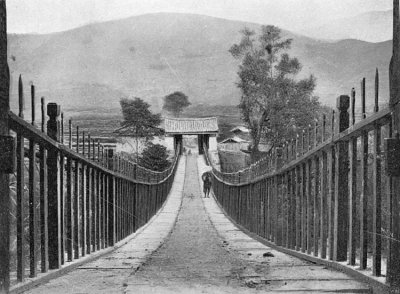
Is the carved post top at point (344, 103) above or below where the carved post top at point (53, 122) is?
above

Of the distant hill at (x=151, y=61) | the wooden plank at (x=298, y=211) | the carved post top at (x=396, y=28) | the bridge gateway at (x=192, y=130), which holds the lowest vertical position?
the wooden plank at (x=298, y=211)

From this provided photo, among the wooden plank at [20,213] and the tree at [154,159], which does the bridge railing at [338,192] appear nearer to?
the wooden plank at [20,213]

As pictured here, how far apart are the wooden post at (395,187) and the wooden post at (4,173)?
6.53 ft

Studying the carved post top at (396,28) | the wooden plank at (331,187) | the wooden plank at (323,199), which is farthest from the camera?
the wooden plank at (323,199)

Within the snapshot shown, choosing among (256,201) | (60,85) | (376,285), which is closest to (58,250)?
(376,285)

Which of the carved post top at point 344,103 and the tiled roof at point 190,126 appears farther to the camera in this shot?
the tiled roof at point 190,126

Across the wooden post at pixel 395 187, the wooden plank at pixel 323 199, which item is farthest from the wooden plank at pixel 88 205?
the wooden post at pixel 395 187

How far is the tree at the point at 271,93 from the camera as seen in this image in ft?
126

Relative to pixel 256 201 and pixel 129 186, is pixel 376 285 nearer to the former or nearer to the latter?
pixel 256 201

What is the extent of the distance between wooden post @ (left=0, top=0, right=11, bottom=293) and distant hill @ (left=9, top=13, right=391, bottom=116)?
7193cm

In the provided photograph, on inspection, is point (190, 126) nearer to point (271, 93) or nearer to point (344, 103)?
point (271, 93)

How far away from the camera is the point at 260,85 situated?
134 feet

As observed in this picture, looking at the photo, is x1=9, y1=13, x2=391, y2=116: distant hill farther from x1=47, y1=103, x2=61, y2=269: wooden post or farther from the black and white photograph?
x1=47, y1=103, x2=61, y2=269: wooden post

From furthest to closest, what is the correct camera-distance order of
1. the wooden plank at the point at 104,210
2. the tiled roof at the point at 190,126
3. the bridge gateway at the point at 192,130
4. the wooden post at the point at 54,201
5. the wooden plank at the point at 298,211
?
the tiled roof at the point at 190,126
the bridge gateway at the point at 192,130
the wooden plank at the point at 104,210
the wooden plank at the point at 298,211
the wooden post at the point at 54,201
